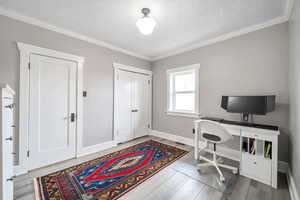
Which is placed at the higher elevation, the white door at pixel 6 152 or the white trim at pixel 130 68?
the white trim at pixel 130 68

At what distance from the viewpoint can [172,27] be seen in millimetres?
2396

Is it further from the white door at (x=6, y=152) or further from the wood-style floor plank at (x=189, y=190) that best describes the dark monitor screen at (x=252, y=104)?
the white door at (x=6, y=152)

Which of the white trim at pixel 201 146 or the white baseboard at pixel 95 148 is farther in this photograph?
the white baseboard at pixel 95 148

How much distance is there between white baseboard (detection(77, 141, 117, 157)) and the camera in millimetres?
2681

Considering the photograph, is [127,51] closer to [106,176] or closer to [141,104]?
[141,104]

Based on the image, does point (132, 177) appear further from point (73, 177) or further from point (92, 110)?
point (92, 110)

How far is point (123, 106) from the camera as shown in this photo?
11.5ft

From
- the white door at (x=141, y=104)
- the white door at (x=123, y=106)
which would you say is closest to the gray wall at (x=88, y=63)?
the white door at (x=123, y=106)

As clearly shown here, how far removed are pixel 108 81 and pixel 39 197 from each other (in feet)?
7.73

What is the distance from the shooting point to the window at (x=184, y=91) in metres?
3.19

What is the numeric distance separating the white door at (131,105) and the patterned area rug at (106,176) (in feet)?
2.54

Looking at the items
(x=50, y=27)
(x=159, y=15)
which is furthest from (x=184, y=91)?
(x=50, y=27)

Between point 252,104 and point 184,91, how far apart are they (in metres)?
1.66

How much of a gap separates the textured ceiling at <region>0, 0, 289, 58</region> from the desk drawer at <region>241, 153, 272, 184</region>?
89.3 inches
